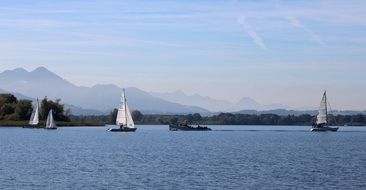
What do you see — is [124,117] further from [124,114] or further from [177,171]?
[177,171]

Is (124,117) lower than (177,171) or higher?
higher

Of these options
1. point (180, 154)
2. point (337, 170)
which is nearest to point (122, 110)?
point (180, 154)

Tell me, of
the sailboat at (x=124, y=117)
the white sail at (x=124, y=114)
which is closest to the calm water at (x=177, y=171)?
the white sail at (x=124, y=114)

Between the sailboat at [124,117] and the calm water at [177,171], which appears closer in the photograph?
the calm water at [177,171]

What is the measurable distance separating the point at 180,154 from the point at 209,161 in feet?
45.1

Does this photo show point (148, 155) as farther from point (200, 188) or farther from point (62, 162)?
point (200, 188)

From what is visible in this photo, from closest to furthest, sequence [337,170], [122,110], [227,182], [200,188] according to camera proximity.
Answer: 1. [200,188]
2. [227,182]
3. [337,170]
4. [122,110]

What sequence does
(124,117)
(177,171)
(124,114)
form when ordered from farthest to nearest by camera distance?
(124,117) → (124,114) → (177,171)

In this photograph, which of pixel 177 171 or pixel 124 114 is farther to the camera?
pixel 124 114

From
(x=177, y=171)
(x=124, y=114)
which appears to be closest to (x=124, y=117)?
(x=124, y=114)

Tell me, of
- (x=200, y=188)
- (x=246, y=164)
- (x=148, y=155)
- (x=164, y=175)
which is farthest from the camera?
(x=148, y=155)

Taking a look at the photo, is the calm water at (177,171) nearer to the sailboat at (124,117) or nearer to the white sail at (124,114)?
the white sail at (124,114)

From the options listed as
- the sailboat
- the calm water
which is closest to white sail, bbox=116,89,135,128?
the sailboat

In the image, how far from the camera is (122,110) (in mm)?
178875
